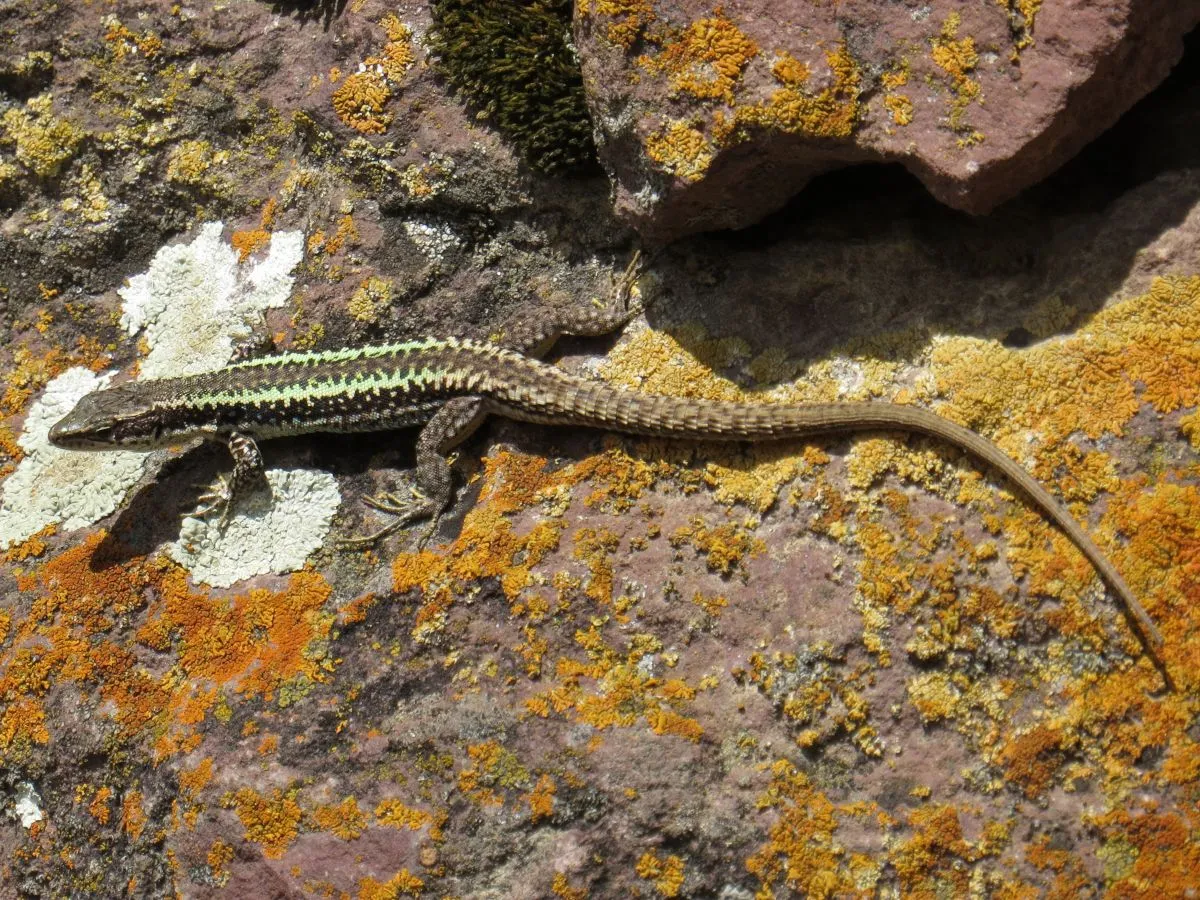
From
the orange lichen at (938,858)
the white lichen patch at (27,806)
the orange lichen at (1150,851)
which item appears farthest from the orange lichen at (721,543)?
the white lichen patch at (27,806)

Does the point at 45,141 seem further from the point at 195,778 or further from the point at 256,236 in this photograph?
the point at 195,778

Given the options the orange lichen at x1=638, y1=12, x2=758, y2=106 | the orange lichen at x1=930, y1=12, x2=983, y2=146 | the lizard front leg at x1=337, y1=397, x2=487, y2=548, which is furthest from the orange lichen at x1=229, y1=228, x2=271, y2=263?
the orange lichen at x1=930, y1=12, x2=983, y2=146

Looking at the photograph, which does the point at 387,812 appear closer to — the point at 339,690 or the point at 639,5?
the point at 339,690

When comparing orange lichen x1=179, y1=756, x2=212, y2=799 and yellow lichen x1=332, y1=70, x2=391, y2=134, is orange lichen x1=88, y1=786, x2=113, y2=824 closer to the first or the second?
orange lichen x1=179, y1=756, x2=212, y2=799

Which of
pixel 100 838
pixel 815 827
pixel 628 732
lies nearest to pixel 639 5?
pixel 628 732

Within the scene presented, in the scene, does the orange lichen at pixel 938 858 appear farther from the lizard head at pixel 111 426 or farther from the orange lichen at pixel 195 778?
the lizard head at pixel 111 426

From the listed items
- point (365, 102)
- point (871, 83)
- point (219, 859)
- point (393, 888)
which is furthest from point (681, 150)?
point (219, 859)
